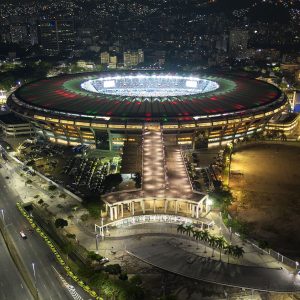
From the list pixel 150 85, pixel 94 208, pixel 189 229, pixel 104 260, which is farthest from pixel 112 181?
pixel 150 85

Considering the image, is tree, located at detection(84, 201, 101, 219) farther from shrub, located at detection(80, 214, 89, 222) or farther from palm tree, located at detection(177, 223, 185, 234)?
palm tree, located at detection(177, 223, 185, 234)

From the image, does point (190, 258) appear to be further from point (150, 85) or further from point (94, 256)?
point (150, 85)

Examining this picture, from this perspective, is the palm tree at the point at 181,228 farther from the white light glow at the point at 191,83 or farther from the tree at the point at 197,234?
the white light glow at the point at 191,83

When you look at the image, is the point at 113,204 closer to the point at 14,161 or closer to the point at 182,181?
the point at 182,181

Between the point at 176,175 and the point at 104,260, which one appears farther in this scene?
the point at 176,175

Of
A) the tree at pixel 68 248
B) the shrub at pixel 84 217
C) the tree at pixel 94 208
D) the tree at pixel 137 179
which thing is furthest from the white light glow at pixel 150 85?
the tree at pixel 68 248

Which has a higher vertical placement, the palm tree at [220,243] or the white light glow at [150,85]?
the white light glow at [150,85]

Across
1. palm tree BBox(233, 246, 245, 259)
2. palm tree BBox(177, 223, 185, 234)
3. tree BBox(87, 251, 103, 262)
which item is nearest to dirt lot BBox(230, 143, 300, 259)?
palm tree BBox(233, 246, 245, 259)
